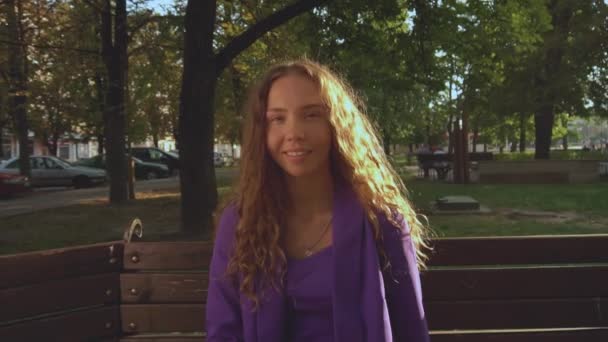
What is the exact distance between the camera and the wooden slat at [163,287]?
2.80 metres

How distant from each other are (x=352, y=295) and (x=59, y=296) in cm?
144

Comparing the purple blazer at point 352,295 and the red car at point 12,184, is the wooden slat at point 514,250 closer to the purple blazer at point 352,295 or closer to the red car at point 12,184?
the purple blazer at point 352,295

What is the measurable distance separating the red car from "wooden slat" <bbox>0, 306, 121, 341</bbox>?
63.9 ft

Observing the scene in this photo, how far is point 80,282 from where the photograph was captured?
106 inches

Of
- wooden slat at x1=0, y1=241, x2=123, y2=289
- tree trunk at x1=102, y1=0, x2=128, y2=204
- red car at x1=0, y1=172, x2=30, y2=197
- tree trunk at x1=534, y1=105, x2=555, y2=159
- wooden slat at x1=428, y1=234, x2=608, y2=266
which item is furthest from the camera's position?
tree trunk at x1=534, y1=105, x2=555, y2=159

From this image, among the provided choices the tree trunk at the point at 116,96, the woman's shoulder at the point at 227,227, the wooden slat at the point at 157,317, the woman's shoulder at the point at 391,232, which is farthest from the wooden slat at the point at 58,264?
the tree trunk at the point at 116,96

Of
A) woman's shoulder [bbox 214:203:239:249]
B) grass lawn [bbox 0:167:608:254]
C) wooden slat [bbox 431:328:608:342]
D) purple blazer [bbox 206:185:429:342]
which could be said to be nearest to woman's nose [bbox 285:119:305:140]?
purple blazer [bbox 206:185:429:342]

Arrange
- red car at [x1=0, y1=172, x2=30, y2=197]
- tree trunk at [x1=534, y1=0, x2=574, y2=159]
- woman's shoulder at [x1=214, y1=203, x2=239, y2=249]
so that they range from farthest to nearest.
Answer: tree trunk at [x1=534, y1=0, x2=574, y2=159]
red car at [x1=0, y1=172, x2=30, y2=197]
woman's shoulder at [x1=214, y1=203, x2=239, y2=249]

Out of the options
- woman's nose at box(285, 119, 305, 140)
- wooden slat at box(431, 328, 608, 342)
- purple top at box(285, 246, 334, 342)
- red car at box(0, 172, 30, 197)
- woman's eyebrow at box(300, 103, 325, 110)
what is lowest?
red car at box(0, 172, 30, 197)

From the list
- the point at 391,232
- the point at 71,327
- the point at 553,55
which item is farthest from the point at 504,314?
the point at 553,55

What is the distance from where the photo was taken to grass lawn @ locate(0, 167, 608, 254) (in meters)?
9.41

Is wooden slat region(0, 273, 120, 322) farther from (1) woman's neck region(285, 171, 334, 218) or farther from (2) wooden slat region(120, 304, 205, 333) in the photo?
(1) woman's neck region(285, 171, 334, 218)

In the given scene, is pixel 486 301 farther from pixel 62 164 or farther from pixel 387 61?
pixel 62 164

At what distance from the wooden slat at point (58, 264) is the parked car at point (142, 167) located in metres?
28.8
